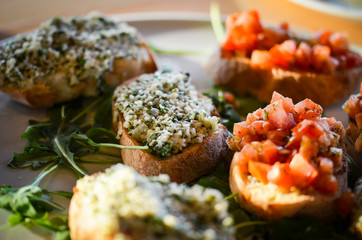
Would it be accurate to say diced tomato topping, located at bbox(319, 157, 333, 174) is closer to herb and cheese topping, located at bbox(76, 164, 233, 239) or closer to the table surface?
herb and cheese topping, located at bbox(76, 164, 233, 239)

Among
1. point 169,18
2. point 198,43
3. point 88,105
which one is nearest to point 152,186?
point 88,105

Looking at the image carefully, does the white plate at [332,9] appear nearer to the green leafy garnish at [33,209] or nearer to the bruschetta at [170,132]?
the bruschetta at [170,132]

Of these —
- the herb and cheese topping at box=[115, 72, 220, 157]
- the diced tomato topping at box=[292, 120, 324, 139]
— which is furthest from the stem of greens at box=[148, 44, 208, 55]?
the diced tomato topping at box=[292, 120, 324, 139]

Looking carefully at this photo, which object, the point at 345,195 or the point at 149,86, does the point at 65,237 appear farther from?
the point at 345,195

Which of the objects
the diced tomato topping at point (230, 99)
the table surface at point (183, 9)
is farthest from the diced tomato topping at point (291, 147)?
the table surface at point (183, 9)

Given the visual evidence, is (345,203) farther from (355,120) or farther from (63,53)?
(63,53)
